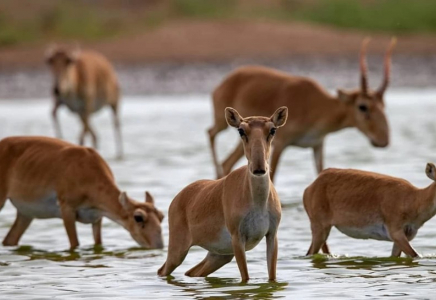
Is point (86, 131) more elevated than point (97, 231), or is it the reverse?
point (86, 131)

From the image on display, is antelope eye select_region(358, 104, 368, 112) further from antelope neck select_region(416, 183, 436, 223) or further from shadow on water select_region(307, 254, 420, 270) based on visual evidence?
antelope neck select_region(416, 183, 436, 223)

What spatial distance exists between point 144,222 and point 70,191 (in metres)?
0.80

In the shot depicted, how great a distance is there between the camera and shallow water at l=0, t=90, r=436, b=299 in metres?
9.52

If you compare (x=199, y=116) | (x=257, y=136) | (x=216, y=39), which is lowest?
(x=199, y=116)

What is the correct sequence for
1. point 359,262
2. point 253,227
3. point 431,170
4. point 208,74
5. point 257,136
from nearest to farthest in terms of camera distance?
1. point 257,136
2. point 253,227
3. point 431,170
4. point 359,262
5. point 208,74

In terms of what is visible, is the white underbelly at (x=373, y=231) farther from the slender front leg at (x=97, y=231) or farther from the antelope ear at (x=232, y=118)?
the slender front leg at (x=97, y=231)

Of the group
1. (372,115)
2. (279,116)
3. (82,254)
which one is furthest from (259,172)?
(372,115)

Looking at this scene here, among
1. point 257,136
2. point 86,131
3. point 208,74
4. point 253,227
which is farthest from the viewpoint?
point 208,74

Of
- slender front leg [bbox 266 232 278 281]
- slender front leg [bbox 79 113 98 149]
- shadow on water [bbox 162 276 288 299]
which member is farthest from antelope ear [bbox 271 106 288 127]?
slender front leg [bbox 79 113 98 149]

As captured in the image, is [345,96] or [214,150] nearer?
[345,96]

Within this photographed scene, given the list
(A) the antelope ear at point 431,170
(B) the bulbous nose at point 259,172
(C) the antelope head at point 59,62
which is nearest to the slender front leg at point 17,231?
(A) the antelope ear at point 431,170

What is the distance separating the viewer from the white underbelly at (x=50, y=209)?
39.9 feet

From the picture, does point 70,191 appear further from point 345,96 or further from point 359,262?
point 345,96

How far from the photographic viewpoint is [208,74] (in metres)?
36.3
